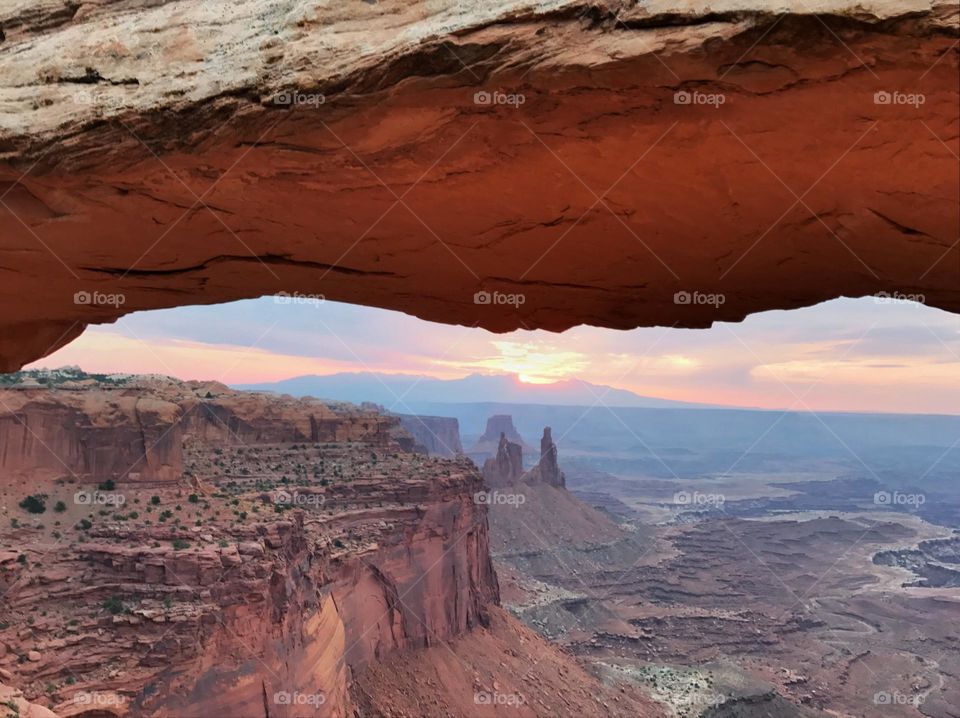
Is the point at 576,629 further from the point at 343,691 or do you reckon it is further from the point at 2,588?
the point at 2,588

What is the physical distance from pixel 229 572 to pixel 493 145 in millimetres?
17333

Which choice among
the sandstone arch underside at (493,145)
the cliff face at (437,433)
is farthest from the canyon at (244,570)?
the cliff face at (437,433)

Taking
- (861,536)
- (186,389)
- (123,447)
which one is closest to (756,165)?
(123,447)

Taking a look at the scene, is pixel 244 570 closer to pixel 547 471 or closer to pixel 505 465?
pixel 547 471

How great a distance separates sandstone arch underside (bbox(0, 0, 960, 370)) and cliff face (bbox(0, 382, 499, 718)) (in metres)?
13.8

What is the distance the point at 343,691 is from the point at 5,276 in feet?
65.2

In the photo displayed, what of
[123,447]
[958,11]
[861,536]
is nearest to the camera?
[958,11]

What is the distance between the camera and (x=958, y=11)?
121 inches

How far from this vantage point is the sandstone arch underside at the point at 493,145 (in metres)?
3.49

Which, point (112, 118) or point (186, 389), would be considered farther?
point (186, 389)

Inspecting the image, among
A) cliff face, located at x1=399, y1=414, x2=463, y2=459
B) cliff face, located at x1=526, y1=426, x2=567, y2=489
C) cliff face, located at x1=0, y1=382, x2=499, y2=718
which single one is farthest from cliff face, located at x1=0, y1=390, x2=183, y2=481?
cliff face, located at x1=399, y1=414, x2=463, y2=459

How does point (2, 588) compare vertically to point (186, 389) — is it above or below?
below

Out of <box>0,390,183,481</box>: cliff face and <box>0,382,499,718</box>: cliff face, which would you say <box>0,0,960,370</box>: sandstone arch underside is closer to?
<box>0,382,499,718</box>: cliff face

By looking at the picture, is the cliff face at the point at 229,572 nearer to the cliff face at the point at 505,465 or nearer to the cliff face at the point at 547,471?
the cliff face at the point at 547,471
